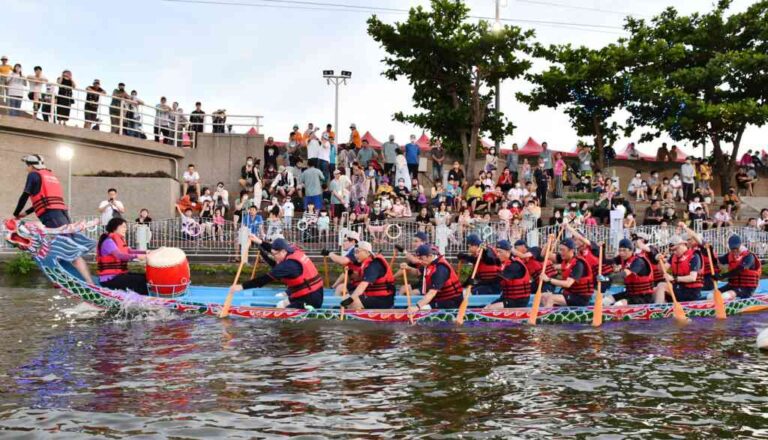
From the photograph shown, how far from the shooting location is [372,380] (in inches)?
433

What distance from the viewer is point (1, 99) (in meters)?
26.3

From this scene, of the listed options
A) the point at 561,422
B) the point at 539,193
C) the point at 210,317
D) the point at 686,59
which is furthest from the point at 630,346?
the point at 686,59

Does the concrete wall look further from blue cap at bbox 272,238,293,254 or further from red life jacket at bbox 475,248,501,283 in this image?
blue cap at bbox 272,238,293,254

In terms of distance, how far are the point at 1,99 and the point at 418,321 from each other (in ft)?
57.2

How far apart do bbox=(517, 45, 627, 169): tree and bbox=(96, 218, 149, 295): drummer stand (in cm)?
2125

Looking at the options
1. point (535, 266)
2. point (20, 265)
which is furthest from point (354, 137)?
point (535, 266)

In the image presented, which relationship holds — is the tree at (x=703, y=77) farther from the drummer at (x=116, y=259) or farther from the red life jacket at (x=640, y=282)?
the drummer at (x=116, y=259)

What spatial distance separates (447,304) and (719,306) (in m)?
5.33

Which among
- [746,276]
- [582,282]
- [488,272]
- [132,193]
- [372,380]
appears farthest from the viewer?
[132,193]

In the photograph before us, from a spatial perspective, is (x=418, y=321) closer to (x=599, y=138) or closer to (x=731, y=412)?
(x=731, y=412)

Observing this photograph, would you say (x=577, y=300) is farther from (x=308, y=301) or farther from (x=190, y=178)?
(x=190, y=178)

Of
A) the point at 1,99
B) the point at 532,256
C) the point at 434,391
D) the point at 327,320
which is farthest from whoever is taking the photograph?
the point at 1,99

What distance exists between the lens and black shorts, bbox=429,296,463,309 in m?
15.3

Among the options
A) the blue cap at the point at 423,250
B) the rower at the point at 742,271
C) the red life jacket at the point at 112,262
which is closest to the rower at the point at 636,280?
the rower at the point at 742,271
